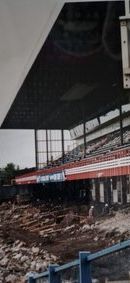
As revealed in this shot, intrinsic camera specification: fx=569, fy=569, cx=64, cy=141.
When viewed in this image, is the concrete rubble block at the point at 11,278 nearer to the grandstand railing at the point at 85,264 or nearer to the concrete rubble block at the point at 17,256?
the concrete rubble block at the point at 17,256

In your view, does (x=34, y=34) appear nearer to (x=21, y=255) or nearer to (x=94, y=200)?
(x=94, y=200)

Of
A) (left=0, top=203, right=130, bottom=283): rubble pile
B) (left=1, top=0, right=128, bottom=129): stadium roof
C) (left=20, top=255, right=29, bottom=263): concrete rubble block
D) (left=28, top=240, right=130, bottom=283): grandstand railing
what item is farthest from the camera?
(left=1, top=0, right=128, bottom=129): stadium roof

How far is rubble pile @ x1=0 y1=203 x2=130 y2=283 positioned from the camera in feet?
18.3

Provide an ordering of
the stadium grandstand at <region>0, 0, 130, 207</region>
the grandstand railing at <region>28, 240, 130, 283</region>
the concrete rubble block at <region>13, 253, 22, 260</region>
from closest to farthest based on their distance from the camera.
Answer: the grandstand railing at <region>28, 240, 130, 283</region>, the stadium grandstand at <region>0, 0, 130, 207</region>, the concrete rubble block at <region>13, 253, 22, 260</region>

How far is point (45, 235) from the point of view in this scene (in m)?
8.35

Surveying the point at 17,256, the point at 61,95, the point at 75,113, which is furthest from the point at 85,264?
the point at 61,95

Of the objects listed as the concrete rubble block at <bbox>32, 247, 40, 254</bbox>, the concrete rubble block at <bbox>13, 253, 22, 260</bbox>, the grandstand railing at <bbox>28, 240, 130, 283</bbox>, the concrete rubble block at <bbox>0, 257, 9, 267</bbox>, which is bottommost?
the concrete rubble block at <bbox>0, 257, 9, 267</bbox>

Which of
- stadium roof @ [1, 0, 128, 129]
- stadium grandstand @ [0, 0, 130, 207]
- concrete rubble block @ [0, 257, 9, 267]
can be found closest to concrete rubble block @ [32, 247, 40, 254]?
concrete rubble block @ [0, 257, 9, 267]

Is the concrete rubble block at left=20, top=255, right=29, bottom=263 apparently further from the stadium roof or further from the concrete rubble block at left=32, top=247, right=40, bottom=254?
the stadium roof

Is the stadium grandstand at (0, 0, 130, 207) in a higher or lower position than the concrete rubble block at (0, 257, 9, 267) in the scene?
higher

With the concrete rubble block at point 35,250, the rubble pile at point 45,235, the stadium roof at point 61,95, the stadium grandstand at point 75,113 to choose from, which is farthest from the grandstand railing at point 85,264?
the stadium roof at point 61,95

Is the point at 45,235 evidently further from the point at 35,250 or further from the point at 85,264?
the point at 85,264

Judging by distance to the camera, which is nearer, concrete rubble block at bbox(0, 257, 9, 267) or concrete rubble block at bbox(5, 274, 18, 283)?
concrete rubble block at bbox(5, 274, 18, 283)

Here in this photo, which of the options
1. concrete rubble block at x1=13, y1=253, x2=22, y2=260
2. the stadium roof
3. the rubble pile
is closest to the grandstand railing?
the rubble pile
